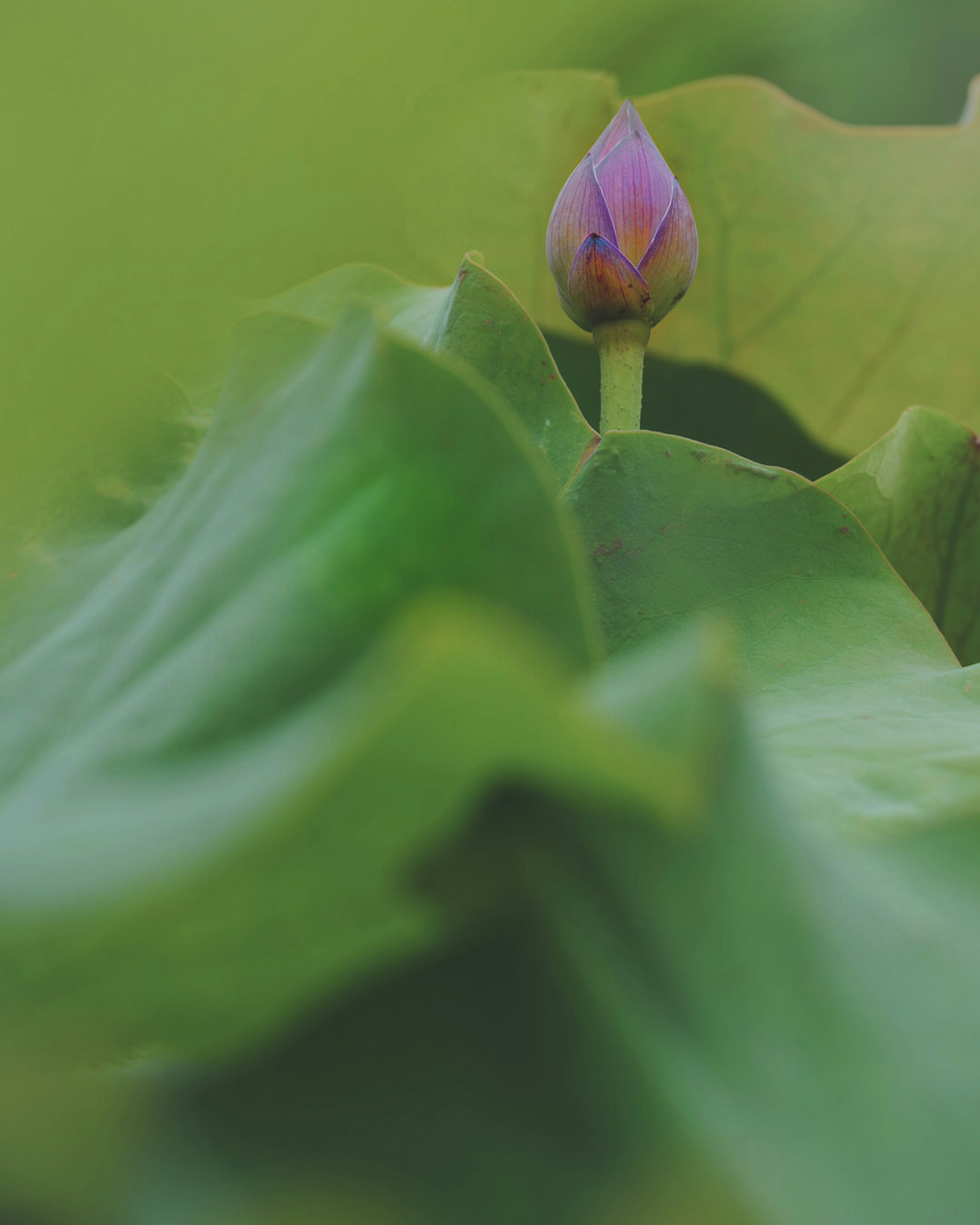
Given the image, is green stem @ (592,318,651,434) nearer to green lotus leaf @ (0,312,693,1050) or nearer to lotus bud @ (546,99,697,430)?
lotus bud @ (546,99,697,430)

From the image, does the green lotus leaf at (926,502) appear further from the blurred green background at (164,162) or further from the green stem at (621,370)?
the blurred green background at (164,162)

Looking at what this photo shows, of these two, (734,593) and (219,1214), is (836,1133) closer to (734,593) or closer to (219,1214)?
(219,1214)

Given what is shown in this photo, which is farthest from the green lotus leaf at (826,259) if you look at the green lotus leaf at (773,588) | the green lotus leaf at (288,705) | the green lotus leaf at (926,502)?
the green lotus leaf at (288,705)

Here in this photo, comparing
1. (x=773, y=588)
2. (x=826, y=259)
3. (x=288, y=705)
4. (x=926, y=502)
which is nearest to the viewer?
(x=288, y=705)

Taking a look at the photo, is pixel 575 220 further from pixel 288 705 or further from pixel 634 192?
pixel 288 705

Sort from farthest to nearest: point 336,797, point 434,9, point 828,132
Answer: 1. point 828,132
2. point 434,9
3. point 336,797

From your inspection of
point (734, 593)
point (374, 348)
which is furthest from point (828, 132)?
point (374, 348)

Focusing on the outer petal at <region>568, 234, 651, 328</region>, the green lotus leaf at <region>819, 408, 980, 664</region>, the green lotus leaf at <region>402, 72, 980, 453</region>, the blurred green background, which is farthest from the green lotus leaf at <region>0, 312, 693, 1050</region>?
the green lotus leaf at <region>402, 72, 980, 453</region>

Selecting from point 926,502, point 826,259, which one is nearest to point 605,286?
point 926,502
